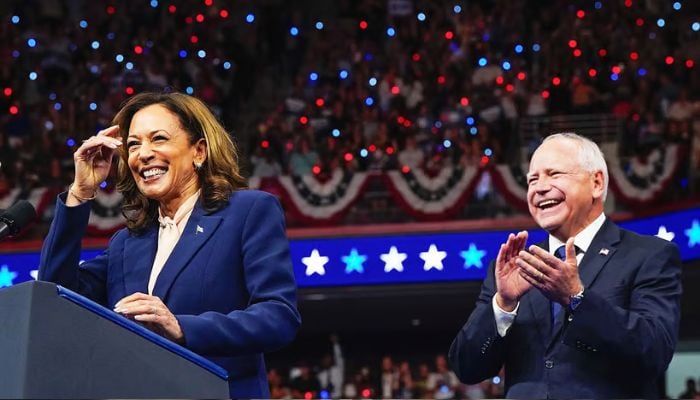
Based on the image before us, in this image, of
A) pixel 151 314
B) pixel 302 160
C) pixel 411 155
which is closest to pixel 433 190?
pixel 411 155

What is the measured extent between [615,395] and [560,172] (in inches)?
22.0

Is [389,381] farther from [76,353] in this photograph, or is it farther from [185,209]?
[76,353]

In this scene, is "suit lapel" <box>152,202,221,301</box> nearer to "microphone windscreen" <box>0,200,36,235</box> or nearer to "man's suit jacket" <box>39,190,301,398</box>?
"man's suit jacket" <box>39,190,301,398</box>

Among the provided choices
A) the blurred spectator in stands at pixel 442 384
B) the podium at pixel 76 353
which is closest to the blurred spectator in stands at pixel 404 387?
the blurred spectator in stands at pixel 442 384

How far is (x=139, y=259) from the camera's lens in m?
3.01

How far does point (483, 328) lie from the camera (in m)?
3.17

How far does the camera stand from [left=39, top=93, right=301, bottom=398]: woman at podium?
2.84 metres

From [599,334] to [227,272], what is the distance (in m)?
0.86

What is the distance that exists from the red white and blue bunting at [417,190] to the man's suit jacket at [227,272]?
27.9 ft

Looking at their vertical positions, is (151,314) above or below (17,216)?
below

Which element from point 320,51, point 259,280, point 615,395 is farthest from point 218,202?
A: point 320,51

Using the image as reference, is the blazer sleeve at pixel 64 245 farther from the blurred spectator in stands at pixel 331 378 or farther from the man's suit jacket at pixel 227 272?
the blurred spectator in stands at pixel 331 378

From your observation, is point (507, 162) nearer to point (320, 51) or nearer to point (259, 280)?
point (320, 51)

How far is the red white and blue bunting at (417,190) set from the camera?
37.9 ft
